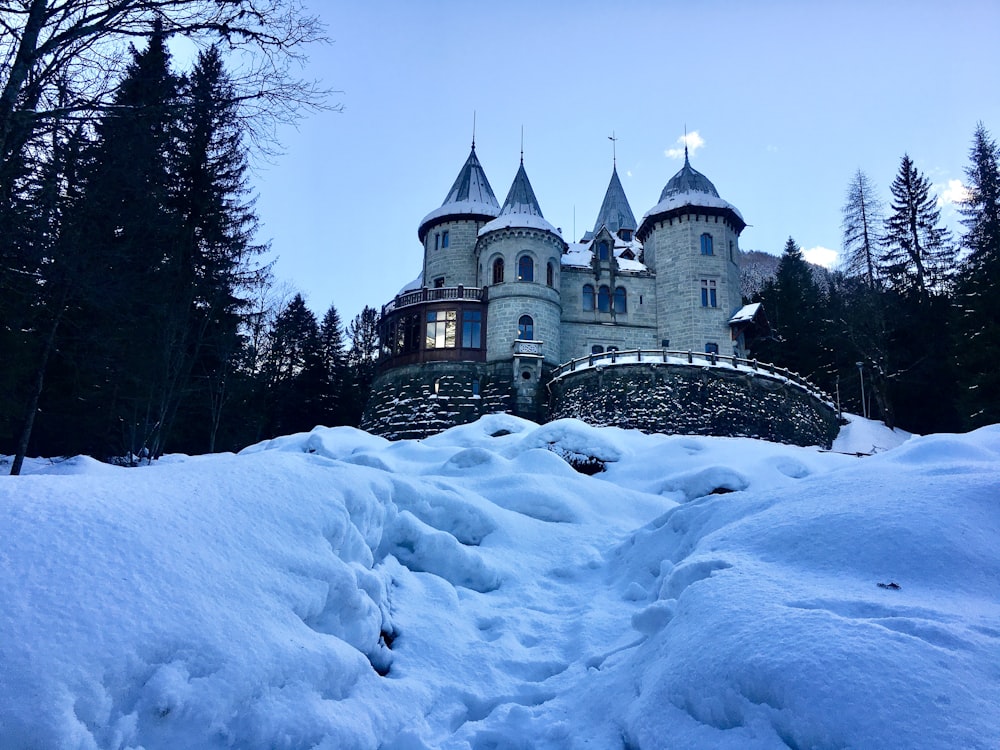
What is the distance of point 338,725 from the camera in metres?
3.49

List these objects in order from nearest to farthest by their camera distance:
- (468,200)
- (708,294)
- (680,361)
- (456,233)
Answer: (680,361), (708,294), (456,233), (468,200)

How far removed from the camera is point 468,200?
3772cm

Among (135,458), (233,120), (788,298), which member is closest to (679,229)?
(788,298)

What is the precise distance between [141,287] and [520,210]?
2280 cm

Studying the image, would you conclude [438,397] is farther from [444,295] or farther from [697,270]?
[697,270]

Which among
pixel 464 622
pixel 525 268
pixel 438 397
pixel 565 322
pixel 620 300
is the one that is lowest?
pixel 464 622

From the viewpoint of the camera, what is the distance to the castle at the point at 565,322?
28.0 metres

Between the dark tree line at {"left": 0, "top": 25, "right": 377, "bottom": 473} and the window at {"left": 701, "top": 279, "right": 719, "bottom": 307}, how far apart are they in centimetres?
2164

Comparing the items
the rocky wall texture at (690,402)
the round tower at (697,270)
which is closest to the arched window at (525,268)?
the rocky wall texture at (690,402)

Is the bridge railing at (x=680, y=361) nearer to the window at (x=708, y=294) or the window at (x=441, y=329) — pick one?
the window at (x=708, y=294)

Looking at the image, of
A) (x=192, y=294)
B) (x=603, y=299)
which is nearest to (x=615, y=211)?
(x=603, y=299)

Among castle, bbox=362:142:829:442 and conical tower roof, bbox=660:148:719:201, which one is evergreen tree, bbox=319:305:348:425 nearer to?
castle, bbox=362:142:829:442

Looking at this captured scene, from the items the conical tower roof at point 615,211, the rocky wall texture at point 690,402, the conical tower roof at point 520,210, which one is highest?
the conical tower roof at point 615,211

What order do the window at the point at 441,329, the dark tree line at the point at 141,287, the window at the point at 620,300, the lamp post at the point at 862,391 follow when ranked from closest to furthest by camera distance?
the dark tree line at the point at 141,287, the window at the point at 441,329, the window at the point at 620,300, the lamp post at the point at 862,391
